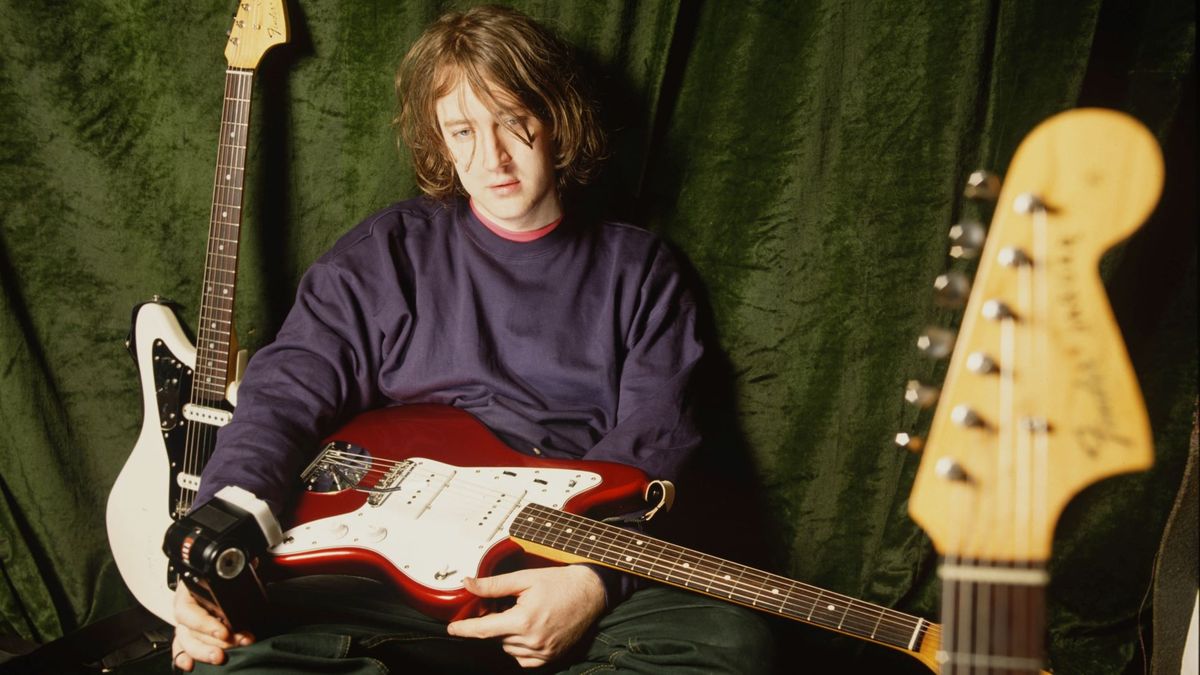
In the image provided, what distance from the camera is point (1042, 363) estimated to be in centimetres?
62

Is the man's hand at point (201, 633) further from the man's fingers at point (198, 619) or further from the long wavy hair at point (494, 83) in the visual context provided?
the long wavy hair at point (494, 83)

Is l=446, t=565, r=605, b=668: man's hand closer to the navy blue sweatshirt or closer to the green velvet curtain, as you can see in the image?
the navy blue sweatshirt

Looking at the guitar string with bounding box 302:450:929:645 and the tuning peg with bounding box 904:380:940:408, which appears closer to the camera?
the tuning peg with bounding box 904:380:940:408

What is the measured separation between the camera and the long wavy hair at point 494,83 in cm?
123

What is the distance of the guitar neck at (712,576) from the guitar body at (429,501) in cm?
4

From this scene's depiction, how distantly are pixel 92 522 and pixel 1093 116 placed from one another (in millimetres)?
1905

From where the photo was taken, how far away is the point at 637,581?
4.01 feet

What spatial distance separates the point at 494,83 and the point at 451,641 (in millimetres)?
858

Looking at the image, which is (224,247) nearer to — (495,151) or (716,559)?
(495,151)

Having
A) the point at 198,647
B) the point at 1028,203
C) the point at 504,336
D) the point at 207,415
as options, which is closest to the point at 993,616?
the point at 1028,203

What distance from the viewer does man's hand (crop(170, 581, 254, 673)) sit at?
3.37 ft

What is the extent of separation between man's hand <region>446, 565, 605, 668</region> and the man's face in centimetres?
57

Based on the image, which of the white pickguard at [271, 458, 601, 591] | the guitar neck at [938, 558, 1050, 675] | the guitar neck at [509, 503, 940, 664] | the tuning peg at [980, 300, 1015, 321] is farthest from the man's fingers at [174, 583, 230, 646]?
the tuning peg at [980, 300, 1015, 321]

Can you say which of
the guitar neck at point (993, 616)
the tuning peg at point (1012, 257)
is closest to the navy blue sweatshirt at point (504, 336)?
the guitar neck at point (993, 616)
